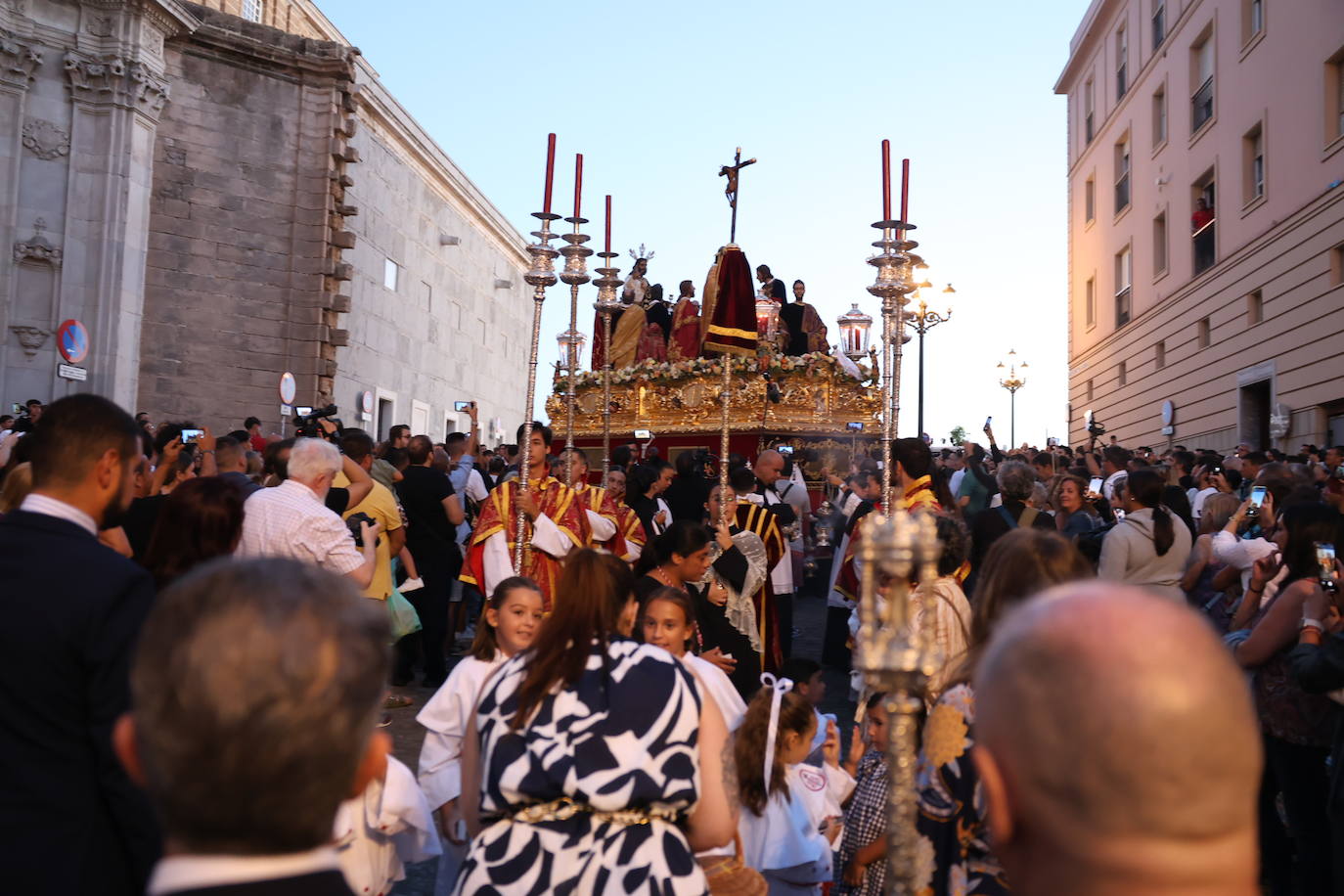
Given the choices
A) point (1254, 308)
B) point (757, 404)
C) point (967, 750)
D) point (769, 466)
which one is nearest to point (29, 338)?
point (757, 404)

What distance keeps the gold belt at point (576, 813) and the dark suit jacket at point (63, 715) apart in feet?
3.03

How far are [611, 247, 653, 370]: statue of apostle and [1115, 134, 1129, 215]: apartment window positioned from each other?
16415 millimetres

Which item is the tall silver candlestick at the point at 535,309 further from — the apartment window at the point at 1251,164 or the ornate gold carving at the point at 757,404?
the apartment window at the point at 1251,164

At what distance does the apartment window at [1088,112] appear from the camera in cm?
3722

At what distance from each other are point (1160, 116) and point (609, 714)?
1234 inches

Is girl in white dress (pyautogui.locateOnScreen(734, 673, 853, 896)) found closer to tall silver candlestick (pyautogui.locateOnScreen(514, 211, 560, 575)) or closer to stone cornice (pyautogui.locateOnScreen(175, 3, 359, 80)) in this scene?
tall silver candlestick (pyautogui.locateOnScreen(514, 211, 560, 575))

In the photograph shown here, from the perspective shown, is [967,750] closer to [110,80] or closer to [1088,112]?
[110,80]

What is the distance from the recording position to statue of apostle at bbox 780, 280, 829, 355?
21.8 metres

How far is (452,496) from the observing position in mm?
10500

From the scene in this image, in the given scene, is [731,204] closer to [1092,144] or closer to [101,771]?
[101,771]

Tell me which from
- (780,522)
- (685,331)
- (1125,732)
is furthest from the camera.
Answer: (685,331)

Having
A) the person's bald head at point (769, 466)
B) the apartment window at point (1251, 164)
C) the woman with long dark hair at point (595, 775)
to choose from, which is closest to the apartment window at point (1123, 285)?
the apartment window at point (1251, 164)

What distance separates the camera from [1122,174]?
3359cm

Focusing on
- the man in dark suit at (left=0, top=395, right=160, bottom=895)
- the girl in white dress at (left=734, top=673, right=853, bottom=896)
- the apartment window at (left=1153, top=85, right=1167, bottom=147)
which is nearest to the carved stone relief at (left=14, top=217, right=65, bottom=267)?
the girl in white dress at (left=734, top=673, right=853, bottom=896)
